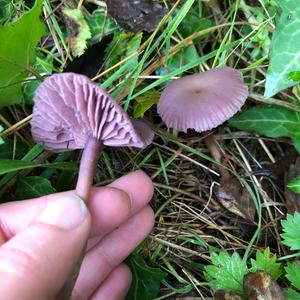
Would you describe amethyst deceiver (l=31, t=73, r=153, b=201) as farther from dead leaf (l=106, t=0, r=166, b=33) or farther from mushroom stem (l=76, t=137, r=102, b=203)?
dead leaf (l=106, t=0, r=166, b=33)

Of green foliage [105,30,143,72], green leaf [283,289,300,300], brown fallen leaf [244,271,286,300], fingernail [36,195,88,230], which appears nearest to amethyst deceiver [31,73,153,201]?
fingernail [36,195,88,230]

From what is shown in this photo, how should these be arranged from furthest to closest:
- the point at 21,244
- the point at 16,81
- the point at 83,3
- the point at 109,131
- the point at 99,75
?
the point at 83,3 < the point at 99,75 < the point at 16,81 < the point at 109,131 < the point at 21,244

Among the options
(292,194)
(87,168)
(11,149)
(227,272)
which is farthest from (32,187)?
(292,194)

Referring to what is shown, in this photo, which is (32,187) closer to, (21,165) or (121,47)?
(21,165)

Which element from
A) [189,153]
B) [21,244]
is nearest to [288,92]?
[189,153]

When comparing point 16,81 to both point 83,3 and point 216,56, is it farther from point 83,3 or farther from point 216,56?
point 216,56

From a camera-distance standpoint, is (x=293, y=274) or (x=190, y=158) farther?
(x=190, y=158)
